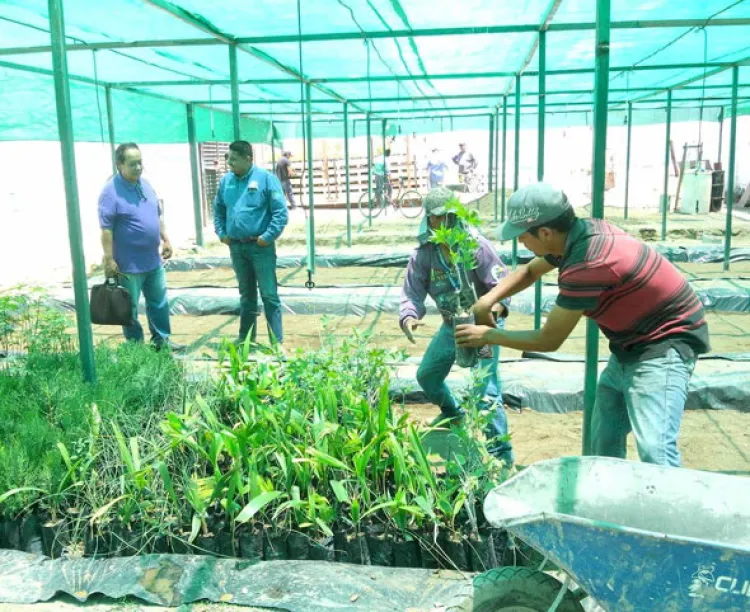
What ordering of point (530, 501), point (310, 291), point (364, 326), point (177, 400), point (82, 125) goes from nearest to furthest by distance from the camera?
point (530, 501) < point (177, 400) < point (364, 326) < point (310, 291) < point (82, 125)

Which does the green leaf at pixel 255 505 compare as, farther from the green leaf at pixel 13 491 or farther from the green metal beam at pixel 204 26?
the green metal beam at pixel 204 26

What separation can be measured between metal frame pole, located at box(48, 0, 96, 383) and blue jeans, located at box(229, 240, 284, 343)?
2.05 metres

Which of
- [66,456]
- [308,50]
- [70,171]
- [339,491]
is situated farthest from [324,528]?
[308,50]

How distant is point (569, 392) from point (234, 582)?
300 cm

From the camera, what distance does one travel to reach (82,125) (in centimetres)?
1048

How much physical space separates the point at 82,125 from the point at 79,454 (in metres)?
8.23

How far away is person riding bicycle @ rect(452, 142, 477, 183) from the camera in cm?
2197

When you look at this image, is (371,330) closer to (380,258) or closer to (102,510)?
(102,510)

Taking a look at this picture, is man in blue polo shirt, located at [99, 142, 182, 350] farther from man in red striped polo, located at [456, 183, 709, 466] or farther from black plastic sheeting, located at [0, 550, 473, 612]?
man in red striped polo, located at [456, 183, 709, 466]

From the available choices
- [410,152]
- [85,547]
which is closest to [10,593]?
[85,547]

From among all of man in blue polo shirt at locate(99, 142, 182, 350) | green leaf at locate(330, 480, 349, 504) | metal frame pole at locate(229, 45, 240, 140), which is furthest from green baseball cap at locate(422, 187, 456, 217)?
metal frame pole at locate(229, 45, 240, 140)

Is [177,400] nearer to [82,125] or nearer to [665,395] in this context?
[665,395]

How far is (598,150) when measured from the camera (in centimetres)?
325

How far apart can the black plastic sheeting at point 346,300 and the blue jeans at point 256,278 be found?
87.4 inches
